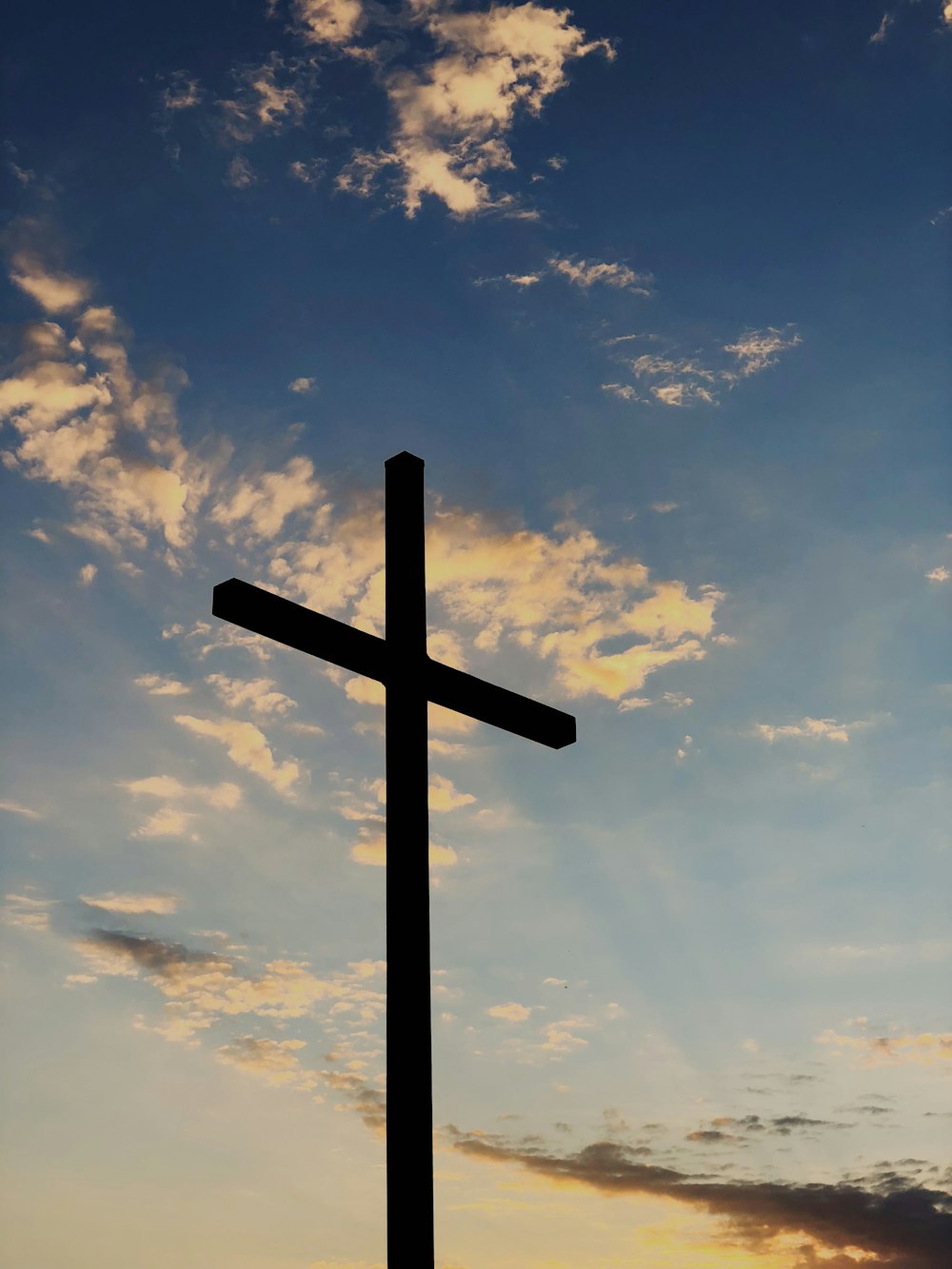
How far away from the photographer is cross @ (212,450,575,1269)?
20.1 feet

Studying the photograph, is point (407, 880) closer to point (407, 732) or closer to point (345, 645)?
point (407, 732)

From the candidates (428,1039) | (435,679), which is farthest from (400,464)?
(428,1039)

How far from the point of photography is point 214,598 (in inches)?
271

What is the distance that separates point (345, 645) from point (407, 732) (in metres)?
0.59

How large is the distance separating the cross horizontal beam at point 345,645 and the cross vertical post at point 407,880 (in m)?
0.12

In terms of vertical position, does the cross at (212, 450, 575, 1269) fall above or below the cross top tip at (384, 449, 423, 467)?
below

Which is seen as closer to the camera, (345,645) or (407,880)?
(407,880)

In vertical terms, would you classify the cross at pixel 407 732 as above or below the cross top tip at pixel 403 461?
below

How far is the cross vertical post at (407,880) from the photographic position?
19.9 ft

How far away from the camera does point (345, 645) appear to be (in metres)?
7.21

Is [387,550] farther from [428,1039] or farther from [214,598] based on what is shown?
[428,1039]

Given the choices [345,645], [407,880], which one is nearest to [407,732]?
[345,645]

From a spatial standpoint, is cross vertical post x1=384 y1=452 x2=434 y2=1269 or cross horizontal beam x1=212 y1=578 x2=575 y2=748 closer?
cross vertical post x1=384 y1=452 x2=434 y2=1269

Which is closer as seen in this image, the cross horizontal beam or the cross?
the cross
